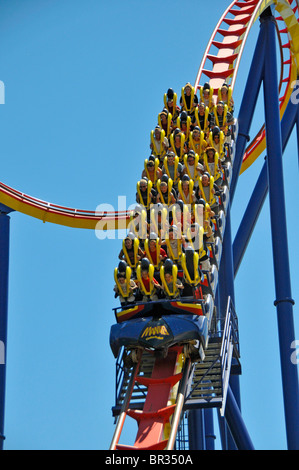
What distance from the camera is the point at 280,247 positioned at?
356 inches

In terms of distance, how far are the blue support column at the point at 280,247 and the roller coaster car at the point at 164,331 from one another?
1638 mm

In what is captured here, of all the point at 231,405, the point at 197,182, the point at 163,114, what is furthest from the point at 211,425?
the point at 163,114

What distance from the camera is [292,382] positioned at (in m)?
8.21

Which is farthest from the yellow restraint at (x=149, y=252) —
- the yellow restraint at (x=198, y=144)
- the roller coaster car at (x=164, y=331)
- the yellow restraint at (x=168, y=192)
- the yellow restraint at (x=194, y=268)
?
the yellow restraint at (x=198, y=144)

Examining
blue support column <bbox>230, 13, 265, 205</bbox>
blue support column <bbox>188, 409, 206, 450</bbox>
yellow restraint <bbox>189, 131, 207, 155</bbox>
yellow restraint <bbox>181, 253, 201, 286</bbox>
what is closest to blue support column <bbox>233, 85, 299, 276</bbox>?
blue support column <bbox>230, 13, 265, 205</bbox>

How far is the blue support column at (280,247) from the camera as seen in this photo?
8.06 metres

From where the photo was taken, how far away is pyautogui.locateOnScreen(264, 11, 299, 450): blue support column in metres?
8.06

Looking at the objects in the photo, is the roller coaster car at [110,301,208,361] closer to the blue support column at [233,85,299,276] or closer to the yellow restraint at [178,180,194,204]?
the yellow restraint at [178,180,194,204]

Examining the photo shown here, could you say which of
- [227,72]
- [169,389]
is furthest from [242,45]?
[169,389]

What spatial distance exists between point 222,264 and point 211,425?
174cm

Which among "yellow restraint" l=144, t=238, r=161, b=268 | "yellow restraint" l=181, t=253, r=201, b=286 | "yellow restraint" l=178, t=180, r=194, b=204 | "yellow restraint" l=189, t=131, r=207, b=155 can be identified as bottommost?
"yellow restraint" l=181, t=253, r=201, b=286

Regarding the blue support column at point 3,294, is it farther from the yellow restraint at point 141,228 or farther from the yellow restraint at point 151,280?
the yellow restraint at point 151,280

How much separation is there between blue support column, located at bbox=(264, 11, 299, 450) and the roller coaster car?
64.5 inches
